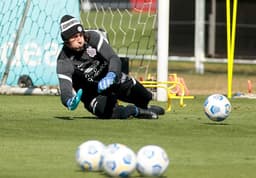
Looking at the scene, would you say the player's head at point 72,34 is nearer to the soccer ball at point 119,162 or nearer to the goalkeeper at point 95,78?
the goalkeeper at point 95,78

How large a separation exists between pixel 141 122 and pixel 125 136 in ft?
4.16

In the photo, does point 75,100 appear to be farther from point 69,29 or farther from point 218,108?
point 218,108

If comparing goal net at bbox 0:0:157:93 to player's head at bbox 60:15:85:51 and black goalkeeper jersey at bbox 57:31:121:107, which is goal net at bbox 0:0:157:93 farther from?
player's head at bbox 60:15:85:51

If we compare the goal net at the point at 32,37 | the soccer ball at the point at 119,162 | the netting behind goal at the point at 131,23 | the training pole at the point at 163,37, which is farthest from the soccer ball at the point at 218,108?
the goal net at the point at 32,37

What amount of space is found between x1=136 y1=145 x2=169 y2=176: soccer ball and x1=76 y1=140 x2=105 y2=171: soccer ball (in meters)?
0.40

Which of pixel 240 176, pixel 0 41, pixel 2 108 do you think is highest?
pixel 0 41

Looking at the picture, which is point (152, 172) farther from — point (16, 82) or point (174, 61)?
point (174, 61)

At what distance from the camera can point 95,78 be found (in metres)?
12.8

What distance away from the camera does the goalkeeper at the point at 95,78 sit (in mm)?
12375

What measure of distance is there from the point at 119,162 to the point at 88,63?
4.66 m

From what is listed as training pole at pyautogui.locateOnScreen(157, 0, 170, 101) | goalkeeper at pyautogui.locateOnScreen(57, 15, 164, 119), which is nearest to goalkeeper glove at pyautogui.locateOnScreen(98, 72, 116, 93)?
goalkeeper at pyautogui.locateOnScreen(57, 15, 164, 119)

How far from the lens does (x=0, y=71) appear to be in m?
18.5

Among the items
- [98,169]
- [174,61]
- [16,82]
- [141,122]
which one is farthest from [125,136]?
[174,61]

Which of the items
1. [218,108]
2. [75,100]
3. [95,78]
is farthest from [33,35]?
[218,108]
